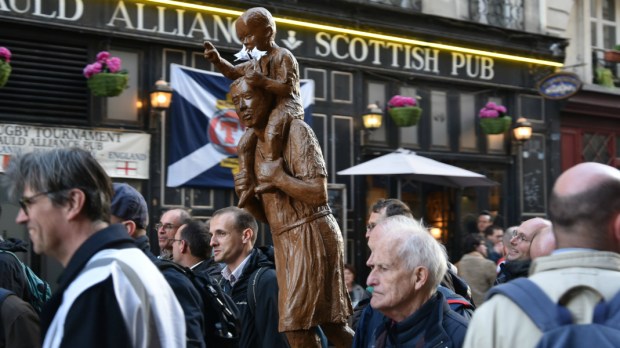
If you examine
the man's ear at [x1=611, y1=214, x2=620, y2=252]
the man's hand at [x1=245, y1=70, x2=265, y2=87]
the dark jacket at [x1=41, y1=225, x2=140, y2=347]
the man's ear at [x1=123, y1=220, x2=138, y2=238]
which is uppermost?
the man's hand at [x1=245, y1=70, x2=265, y2=87]

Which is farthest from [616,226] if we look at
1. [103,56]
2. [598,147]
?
[598,147]

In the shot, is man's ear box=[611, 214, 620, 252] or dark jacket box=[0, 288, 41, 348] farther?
dark jacket box=[0, 288, 41, 348]

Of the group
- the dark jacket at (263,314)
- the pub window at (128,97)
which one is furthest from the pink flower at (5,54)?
the dark jacket at (263,314)

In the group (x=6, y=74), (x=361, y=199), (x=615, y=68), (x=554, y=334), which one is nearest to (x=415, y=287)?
(x=554, y=334)

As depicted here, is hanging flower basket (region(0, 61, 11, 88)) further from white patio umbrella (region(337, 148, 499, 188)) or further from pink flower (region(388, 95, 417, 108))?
pink flower (region(388, 95, 417, 108))

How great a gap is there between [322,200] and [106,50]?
27.9ft

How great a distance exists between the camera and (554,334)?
2.26 meters

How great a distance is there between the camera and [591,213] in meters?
2.48

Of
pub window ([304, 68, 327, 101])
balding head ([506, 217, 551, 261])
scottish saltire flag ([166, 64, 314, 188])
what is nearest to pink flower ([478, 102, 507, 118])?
pub window ([304, 68, 327, 101])

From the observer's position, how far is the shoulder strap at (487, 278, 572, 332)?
2.31 meters

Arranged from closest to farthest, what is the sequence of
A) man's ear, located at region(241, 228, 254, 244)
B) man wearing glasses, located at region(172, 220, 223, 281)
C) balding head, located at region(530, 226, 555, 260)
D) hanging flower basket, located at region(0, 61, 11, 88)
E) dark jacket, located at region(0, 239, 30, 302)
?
balding head, located at region(530, 226, 555, 260) < dark jacket, located at region(0, 239, 30, 302) < man wearing glasses, located at region(172, 220, 223, 281) < man's ear, located at region(241, 228, 254, 244) < hanging flower basket, located at region(0, 61, 11, 88)

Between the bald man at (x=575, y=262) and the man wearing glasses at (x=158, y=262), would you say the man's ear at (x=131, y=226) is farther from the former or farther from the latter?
the bald man at (x=575, y=262)

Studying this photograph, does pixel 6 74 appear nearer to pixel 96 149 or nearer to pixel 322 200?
pixel 96 149

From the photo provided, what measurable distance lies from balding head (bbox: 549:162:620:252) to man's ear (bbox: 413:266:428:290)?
57.9 inches
